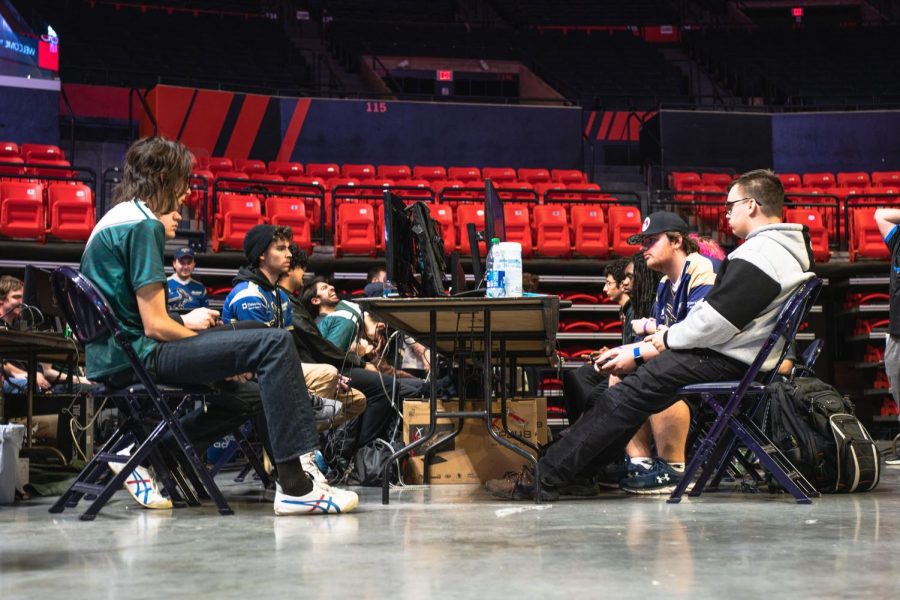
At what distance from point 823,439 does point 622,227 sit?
6547 mm

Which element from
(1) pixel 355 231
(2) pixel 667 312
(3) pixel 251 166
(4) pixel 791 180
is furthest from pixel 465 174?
(2) pixel 667 312

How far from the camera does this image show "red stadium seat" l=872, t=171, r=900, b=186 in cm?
1460

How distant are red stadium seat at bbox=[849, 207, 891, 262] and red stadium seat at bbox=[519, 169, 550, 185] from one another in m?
5.22

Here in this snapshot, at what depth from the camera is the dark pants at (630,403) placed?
365cm

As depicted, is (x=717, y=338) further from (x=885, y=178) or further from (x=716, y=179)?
(x=885, y=178)

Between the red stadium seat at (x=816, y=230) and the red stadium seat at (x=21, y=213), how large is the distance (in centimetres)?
746

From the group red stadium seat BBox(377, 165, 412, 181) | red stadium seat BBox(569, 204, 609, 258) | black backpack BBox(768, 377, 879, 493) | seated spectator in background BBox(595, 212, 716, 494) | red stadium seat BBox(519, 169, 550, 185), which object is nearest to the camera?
black backpack BBox(768, 377, 879, 493)

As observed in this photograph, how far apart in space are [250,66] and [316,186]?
7889mm

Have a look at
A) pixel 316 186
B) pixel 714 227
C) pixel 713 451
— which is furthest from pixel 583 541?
pixel 714 227

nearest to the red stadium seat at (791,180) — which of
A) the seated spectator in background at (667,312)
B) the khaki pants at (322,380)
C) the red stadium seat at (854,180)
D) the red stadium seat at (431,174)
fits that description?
the red stadium seat at (854,180)

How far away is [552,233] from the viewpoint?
1018 cm

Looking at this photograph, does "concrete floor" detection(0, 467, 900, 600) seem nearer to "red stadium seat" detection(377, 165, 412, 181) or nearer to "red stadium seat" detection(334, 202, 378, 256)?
"red stadium seat" detection(334, 202, 378, 256)

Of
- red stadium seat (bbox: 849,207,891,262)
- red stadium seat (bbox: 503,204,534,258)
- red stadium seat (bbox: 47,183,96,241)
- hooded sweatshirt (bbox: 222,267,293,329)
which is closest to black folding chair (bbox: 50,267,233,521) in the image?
hooded sweatshirt (bbox: 222,267,293,329)

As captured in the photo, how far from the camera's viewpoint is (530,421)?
16.3ft
